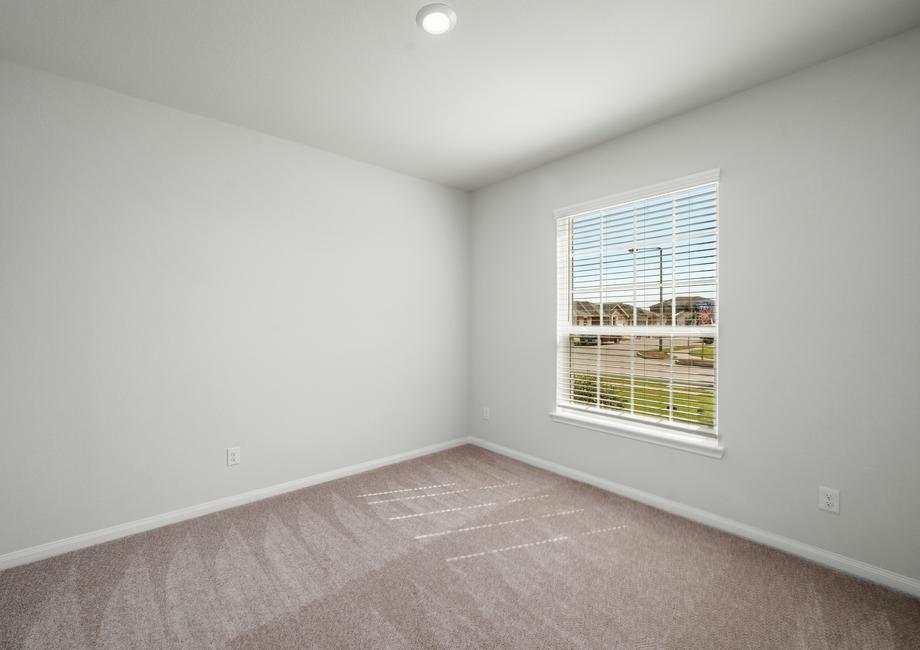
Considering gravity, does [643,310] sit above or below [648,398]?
above

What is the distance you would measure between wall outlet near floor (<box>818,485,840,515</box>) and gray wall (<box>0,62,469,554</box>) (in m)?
2.87

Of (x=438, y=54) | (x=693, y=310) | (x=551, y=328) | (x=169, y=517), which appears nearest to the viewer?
(x=438, y=54)

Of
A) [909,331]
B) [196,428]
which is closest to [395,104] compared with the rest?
[196,428]

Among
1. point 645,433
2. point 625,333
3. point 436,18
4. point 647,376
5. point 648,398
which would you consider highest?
point 436,18

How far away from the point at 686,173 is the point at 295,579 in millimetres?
3209

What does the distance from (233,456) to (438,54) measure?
9.09 ft

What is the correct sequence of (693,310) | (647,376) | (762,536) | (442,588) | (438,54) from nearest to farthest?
1. (442,588)
2. (438,54)
3. (762,536)
4. (693,310)
5. (647,376)

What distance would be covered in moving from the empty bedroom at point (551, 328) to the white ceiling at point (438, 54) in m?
0.02

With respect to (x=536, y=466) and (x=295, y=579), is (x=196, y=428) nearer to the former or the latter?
(x=295, y=579)

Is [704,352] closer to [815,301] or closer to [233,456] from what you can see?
[815,301]

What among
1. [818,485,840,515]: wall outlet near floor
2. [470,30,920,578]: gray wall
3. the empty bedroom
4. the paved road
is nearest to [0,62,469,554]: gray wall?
the empty bedroom

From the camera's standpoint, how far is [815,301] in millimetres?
2232

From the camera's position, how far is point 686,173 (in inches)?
107

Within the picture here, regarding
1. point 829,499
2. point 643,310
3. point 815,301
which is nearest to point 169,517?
point 643,310
